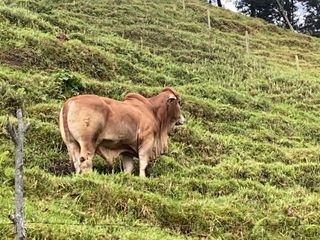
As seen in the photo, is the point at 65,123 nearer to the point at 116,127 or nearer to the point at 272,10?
the point at 116,127

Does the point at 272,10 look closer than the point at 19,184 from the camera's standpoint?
No

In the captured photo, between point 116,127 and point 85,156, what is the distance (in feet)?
2.33

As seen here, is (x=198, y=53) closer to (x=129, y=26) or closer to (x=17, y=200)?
(x=129, y=26)

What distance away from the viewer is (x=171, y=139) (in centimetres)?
1165

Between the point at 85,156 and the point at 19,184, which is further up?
the point at 19,184

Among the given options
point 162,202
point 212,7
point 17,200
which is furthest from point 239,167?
point 212,7

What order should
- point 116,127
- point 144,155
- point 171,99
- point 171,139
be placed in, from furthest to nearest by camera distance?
point 171,139 → point 171,99 → point 144,155 → point 116,127

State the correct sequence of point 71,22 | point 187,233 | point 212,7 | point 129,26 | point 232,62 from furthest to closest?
point 212,7 < point 129,26 < point 232,62 < point 71,22 < point 187,233

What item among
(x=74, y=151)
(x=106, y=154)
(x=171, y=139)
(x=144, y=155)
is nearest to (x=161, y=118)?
(x=144, y=155)

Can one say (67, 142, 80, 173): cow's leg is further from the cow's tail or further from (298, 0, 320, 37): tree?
(298, 0, 320, 37): tree

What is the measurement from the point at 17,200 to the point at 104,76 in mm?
10539

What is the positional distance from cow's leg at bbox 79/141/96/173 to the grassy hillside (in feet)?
0.89

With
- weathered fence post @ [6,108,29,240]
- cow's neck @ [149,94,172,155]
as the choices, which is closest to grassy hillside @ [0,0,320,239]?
cow's neck @ [149,94,172,155]

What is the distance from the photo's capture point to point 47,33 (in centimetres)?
1602
